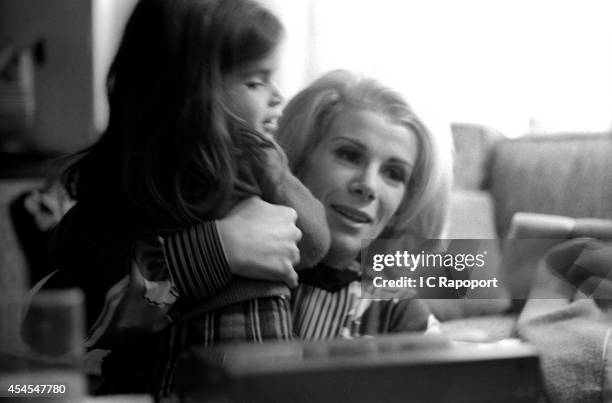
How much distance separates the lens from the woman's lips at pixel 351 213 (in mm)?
931

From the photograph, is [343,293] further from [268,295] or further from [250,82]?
[250,82]

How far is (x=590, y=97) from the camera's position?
1044mm

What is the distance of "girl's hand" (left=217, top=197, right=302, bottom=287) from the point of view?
2.86 ft

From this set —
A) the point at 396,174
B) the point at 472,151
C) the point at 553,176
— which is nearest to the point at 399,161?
the point at 396,174

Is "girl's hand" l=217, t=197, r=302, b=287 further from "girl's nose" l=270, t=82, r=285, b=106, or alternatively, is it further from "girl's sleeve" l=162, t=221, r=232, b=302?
"girl's nose" l=270, t=82, r=285, b=106

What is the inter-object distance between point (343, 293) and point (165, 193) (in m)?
0.25

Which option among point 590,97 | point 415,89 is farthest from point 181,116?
point 590,97

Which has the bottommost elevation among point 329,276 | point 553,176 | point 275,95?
point 329,276

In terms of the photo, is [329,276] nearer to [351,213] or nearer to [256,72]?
[351,213]

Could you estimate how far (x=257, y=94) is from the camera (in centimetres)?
90

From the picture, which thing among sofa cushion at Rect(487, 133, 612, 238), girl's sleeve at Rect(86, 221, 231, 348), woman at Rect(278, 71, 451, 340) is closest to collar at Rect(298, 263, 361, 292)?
woman at Rect(278, 71, 451, 340)

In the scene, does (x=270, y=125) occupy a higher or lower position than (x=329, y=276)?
higher

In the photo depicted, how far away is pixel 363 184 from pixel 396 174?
1.7 inches

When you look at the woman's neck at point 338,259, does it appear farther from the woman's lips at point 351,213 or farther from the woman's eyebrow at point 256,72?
the woman's eyebrow at point 256,72
